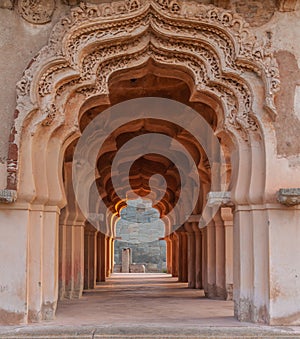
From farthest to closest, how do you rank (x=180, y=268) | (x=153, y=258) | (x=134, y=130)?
(x=153, y=258)
(x=180, y=268)
(x=134, y=130)

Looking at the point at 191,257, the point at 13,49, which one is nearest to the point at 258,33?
the point at 13,49

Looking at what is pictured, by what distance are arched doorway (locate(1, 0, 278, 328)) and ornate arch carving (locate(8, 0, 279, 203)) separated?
0.01 metres

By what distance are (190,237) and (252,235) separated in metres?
8.85

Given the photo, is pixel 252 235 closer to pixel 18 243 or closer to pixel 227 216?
pixel 18 243

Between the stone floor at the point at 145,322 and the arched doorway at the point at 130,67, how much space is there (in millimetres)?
467

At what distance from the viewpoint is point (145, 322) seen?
342 inches

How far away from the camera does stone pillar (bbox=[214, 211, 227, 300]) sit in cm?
1305

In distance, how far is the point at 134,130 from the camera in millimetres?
14312

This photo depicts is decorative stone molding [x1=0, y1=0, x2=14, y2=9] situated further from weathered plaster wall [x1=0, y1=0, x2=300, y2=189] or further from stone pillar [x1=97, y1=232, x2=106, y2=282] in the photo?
stone pillar [x1=97, y1=232, x2=106, y2=282]

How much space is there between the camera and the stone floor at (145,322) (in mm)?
7504

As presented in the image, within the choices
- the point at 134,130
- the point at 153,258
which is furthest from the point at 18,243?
the point at 153,258

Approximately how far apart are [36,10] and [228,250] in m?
6.46

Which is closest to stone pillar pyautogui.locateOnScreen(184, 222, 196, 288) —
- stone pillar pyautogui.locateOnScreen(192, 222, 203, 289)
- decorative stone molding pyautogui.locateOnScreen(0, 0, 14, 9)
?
stone pillar pyautogui.locateOnScreen(192, 222, 203, 289)

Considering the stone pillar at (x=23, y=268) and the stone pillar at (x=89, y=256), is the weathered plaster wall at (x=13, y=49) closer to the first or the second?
the stone pillar at (x=23, y=268)
